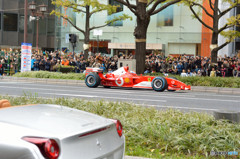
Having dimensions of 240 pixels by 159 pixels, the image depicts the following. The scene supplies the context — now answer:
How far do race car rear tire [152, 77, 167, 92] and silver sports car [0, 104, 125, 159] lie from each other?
39.9 ft

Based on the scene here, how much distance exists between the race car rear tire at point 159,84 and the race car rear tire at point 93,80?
118 inches

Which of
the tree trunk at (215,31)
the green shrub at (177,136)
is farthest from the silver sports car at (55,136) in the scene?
the tree trunk at (215,31)

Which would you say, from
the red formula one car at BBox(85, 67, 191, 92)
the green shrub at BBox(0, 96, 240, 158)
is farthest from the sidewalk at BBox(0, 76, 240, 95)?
the green shrub at BBox(0, 96, 240, 158)

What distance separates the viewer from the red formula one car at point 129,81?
637 inches

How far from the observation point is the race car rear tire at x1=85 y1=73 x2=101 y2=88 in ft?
58.1

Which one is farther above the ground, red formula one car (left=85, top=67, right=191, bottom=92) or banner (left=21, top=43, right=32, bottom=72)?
banner (left=21, top=43, right=32, bottom=72)

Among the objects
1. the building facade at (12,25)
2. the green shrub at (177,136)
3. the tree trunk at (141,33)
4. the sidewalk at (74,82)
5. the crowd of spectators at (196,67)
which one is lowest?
the green shrub at (177,136)

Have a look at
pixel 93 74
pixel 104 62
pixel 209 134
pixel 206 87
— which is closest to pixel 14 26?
pixel 104 62

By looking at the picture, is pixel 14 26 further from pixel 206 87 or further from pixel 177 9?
pixel 206 87

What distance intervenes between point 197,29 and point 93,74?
1686 cm

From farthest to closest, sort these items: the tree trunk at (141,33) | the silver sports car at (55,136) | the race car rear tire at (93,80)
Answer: the tree trunk at (141,33) < the race car rear tire at (93,80) < the silver sports car at (55,136)

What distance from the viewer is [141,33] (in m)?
19.8

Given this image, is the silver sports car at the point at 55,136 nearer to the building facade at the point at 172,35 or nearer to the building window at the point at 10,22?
the building facade at the point at 172,35

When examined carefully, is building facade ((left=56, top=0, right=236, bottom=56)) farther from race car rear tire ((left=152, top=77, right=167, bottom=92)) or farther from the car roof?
the car roof
